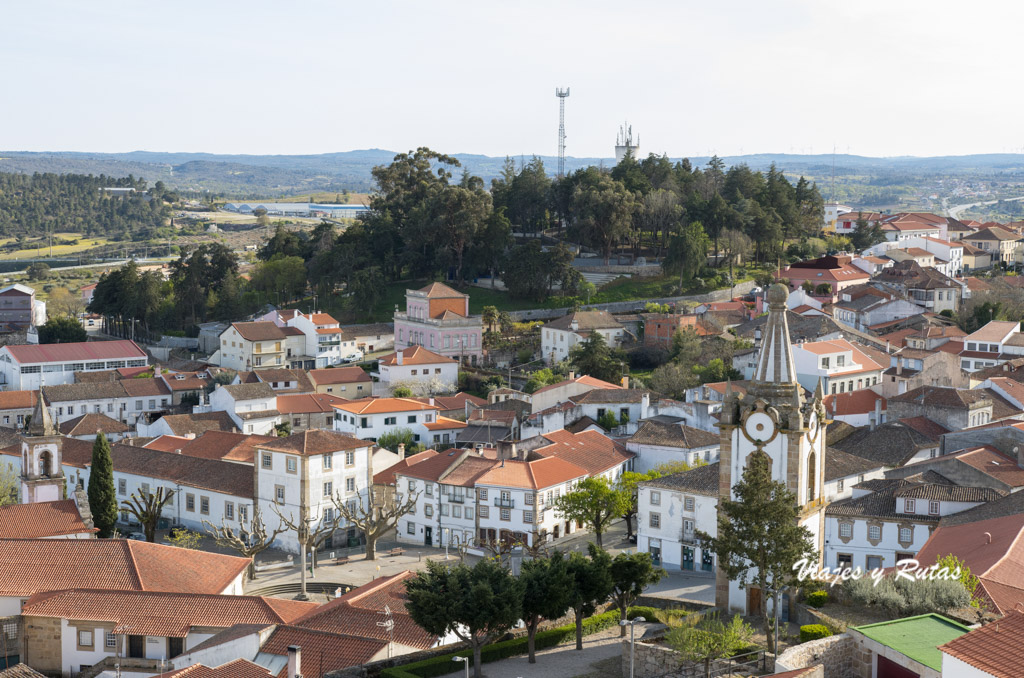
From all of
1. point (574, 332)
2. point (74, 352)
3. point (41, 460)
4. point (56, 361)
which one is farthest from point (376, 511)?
point (74, 352)

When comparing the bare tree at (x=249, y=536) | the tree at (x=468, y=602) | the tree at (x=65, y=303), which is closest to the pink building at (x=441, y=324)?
the bare tree at (x=249, y=536)

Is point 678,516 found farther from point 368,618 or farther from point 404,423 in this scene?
point 404,423

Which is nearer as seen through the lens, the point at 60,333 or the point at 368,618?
the point at 368,618

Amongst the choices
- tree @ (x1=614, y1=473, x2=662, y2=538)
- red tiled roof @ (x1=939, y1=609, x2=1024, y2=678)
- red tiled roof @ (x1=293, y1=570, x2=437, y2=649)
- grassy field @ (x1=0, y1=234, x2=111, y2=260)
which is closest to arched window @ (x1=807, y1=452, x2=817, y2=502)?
red tiled roof @ (x1=293, y1=570, x2=437, y2=649)

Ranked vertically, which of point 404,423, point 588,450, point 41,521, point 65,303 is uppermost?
point 41,521

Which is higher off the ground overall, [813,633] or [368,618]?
[813,633]

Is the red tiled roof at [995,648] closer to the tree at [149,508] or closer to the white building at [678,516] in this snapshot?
the white building at [678,516]

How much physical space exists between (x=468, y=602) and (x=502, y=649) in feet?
5.93

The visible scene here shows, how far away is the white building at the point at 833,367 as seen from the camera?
→ 54.2 metres

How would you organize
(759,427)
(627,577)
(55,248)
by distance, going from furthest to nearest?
1. (55,248)
2. (627,577)
3. (759,427)

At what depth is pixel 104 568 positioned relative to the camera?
29859mm

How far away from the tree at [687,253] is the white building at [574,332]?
322 inches

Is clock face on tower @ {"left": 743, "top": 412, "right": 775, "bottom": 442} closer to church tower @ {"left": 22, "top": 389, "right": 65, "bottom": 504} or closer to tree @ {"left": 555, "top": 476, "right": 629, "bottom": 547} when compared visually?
tree @ {"left": 555, "top": 476, "right": 629, "bottom": 547}

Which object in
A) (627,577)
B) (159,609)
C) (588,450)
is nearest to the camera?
(627,577)
